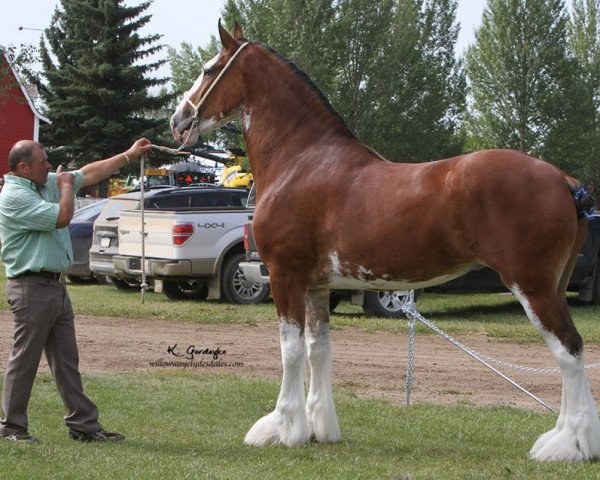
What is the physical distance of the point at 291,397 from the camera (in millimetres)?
7426

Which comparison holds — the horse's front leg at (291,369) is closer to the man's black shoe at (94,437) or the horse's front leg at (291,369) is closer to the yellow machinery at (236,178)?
the man's black shoe at (94,437)

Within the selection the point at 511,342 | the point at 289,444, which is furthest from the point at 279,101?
the point at 511,342

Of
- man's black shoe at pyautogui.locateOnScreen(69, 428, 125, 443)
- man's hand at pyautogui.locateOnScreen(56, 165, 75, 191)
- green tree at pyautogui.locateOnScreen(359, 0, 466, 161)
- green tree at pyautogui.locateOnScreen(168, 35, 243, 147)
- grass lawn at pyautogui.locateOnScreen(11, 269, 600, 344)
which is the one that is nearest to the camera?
man's hand at pyautogui.locateOnScreen(56, 165, 75, 191)

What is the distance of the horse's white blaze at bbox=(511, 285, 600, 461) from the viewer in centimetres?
662

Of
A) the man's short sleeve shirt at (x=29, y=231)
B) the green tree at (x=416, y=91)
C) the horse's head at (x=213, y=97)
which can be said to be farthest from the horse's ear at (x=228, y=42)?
the green tree at (x=416, y=91)

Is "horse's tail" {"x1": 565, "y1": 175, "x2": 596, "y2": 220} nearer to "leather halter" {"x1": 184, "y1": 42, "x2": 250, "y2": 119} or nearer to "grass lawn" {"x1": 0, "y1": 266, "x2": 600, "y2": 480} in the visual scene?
"grass lawn" {"x1": 0, "y1": 266, "x2": 600, "y2": 480}

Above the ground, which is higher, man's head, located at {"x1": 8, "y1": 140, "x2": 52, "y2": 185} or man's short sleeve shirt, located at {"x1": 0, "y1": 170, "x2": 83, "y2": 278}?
man's head, located at {"x1": 8, "y1": 140, "x2": 52, "y2": 185}

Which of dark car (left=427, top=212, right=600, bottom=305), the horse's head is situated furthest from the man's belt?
dark car (left=427, top=212, right=600, bottom=305)

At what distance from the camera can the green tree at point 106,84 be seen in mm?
46875

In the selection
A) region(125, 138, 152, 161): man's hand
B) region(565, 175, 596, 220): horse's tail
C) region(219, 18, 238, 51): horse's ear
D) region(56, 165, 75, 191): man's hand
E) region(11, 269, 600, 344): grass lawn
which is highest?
region(219, 18, 238, 51): horse's ear

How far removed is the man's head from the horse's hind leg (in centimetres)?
202

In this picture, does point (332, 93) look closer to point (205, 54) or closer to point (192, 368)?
point (205, 54)

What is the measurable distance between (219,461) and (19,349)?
153cm

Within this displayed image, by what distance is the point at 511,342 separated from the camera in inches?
554
